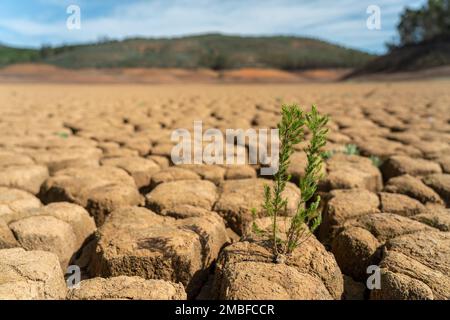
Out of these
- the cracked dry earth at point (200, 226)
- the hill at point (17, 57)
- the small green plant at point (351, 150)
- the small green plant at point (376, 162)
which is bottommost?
the cracked dry earth at point (200, 226)

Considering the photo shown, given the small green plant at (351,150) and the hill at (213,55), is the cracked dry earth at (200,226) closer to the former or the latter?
the small green plant at (351,150)

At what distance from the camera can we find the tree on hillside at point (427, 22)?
30156mm

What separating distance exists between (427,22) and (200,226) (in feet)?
123

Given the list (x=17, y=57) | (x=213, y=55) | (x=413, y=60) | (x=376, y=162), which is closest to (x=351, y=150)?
(x=376, y=162)

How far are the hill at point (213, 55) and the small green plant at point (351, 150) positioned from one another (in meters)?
27.3

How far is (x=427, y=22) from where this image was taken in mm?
32469

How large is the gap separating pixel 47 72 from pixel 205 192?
92.0 ft

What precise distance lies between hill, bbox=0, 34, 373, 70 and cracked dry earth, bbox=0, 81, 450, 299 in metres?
27.6

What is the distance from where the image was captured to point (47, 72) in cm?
2638

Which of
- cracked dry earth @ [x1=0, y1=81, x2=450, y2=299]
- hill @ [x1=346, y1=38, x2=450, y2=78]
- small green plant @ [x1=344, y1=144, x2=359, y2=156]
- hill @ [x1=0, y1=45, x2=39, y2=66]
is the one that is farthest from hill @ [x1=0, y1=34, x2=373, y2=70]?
cracked dry earth @ [x1=0, y1=81, x2=450, y2=299]

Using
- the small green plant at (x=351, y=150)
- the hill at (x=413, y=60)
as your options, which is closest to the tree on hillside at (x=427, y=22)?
the hill at (x=413, y=60)

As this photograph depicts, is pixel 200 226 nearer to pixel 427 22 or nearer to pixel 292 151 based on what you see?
pixel 292 151
